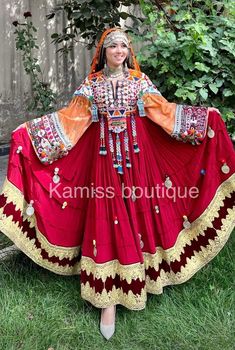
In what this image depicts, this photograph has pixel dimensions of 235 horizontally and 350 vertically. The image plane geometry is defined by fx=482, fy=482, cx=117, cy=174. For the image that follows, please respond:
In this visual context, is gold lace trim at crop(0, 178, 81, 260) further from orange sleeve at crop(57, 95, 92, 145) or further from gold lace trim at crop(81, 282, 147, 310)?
orange sleeve at crop(57, 95, 92, 145)

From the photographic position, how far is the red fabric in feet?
7.95

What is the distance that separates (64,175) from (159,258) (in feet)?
2.22

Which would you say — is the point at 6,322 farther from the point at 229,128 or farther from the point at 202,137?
the point at 229,128

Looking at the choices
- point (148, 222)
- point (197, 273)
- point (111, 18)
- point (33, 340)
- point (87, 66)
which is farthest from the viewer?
point (87, 66)

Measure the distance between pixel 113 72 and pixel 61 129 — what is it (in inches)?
15.2

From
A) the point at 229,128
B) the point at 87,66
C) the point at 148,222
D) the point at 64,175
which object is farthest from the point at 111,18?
the point at 87,66

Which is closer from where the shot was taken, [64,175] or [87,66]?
[64,175]

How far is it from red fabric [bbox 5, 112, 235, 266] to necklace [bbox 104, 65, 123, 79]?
0.79ft

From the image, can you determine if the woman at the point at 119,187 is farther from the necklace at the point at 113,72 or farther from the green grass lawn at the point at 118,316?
the green grass lawn at the point at 118,316

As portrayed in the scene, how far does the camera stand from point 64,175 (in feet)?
8.38

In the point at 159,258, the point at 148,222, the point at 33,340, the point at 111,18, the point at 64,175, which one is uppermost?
the point at 111,18

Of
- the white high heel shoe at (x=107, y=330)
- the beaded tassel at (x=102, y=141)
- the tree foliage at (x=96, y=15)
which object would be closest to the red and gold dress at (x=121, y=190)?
the beaded tassel at (x=102, y=141)

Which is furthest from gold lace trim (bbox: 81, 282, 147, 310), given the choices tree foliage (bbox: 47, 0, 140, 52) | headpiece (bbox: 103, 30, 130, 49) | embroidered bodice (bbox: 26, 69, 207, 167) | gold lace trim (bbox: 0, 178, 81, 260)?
tree foliage (bbox: 47, 0, 140, 52)

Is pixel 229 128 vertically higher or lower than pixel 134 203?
higher
